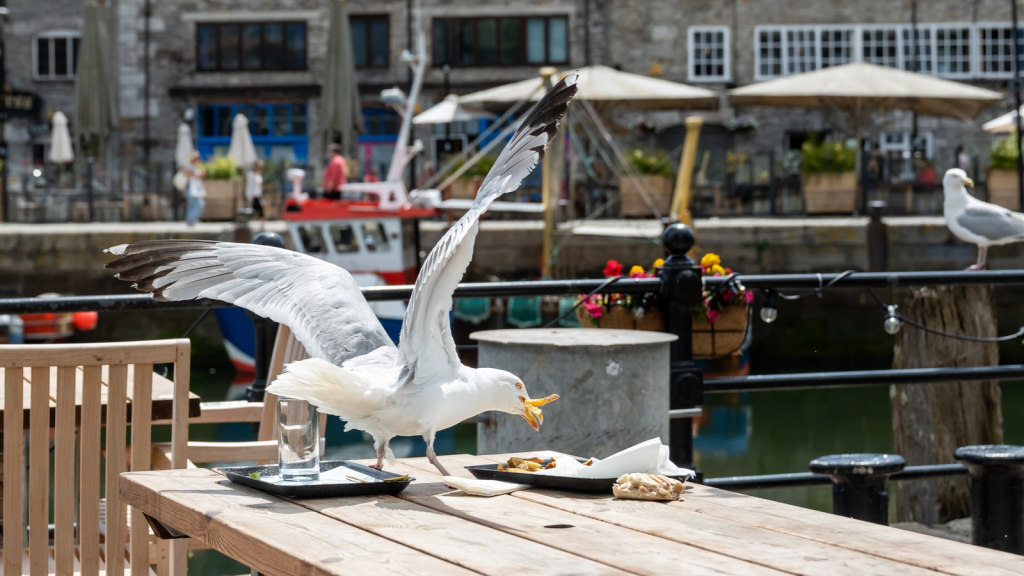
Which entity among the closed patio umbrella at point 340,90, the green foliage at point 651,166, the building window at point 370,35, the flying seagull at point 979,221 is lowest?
the flying seagull at point 979,221

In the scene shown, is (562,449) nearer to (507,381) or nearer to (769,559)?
(507,381)

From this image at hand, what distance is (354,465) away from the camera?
2.46 metres

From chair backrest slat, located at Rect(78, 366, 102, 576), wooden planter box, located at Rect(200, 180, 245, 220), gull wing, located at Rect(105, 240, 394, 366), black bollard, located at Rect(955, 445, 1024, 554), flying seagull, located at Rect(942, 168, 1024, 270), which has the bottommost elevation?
black bollard, located at Rect(955, 445, 1024, 554)

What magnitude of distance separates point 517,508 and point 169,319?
15.7m

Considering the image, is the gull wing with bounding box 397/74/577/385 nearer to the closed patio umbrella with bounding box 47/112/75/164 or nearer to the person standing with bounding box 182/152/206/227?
the person standing with bounding box 182/152/206/227

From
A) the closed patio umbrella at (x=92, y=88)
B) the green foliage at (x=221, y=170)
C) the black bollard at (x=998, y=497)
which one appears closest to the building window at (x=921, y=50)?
the green foliage at (x=221, y=170)

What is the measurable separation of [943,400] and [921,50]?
2109 cm

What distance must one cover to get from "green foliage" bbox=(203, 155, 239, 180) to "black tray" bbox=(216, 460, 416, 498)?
17.3 metres

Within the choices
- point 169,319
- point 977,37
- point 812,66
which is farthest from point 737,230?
point 977,37

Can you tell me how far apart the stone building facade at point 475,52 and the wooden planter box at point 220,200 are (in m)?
6.89

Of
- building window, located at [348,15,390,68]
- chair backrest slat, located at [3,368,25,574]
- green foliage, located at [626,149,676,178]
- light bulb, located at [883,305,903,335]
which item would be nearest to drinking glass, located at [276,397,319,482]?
chair backrest slat, located at [3,368,25,574]

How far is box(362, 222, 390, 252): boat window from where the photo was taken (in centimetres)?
1469

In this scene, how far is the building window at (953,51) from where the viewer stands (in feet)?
81.9

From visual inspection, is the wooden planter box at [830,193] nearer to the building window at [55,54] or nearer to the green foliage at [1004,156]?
the green foliage at [1004,156]
